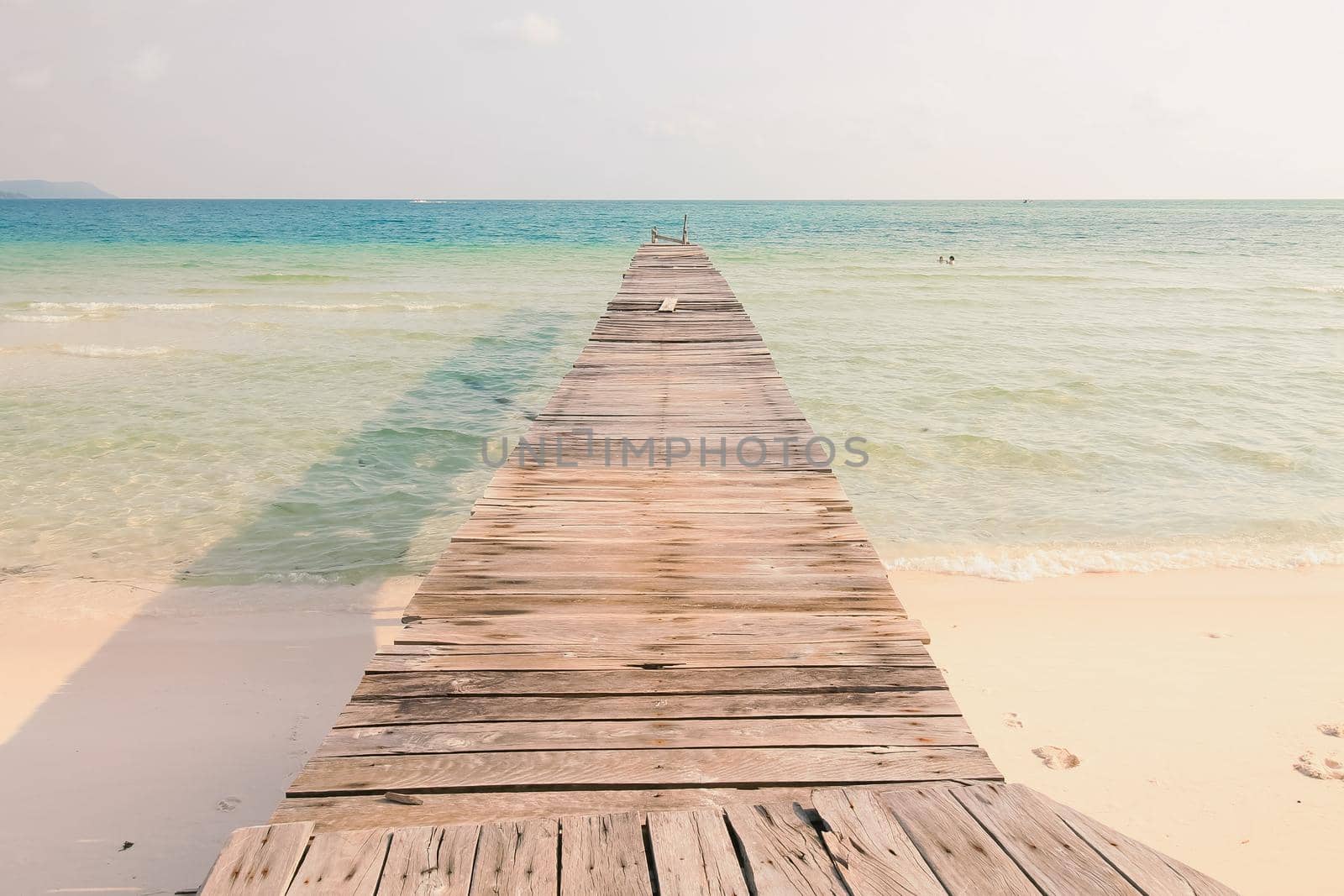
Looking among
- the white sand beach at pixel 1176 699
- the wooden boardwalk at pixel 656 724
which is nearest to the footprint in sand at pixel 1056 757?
the white sand beach at pixel 1176 699

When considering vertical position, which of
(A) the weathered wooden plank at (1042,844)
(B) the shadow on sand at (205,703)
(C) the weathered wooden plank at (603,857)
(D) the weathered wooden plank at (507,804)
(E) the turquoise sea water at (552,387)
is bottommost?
(B) the shadow on sand at (205,703)

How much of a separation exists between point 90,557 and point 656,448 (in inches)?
191

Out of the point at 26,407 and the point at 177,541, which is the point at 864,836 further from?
the point at 26,407

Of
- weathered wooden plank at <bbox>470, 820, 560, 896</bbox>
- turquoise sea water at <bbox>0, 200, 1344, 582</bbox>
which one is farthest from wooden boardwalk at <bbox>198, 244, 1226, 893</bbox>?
turquoise sea water at <bbox>0, 200, 1344, 582</bbox>

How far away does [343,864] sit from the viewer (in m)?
1.93

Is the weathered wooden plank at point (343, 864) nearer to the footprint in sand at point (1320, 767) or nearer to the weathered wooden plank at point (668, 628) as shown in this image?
the weathered wooden plank at point (668, 628)

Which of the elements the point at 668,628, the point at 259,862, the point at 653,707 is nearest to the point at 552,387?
the point at 668,628

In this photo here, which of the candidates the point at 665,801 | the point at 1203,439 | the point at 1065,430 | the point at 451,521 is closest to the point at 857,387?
the point at 1065,430

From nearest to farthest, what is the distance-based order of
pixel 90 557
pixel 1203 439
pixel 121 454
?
pixel 90 557 < pixel 121 454 < pixel 1203 439

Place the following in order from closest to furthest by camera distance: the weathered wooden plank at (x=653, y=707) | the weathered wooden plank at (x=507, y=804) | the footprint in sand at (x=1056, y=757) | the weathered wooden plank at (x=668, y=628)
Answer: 1. the weathered wooden plank at (x=507, y=804)
2. the weathered wooden plank at (x=653, y=707)
3. the weathered wooden plank at (x=668, y=628)
4. the footprint in sand at (x=1056, y=757)

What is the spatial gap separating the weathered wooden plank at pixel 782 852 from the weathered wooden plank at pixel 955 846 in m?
0.25

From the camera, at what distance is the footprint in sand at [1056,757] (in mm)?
4281

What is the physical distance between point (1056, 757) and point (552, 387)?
10279 millimetres

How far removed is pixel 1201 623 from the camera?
5820 millimetres
